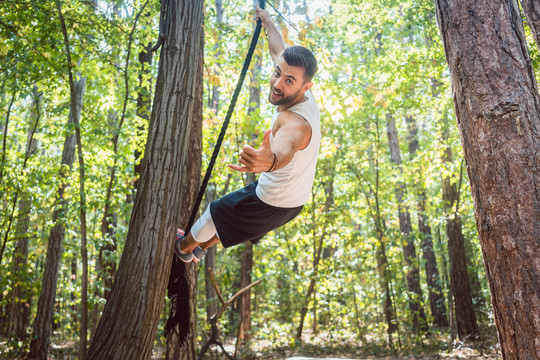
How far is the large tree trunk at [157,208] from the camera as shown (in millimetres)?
2270

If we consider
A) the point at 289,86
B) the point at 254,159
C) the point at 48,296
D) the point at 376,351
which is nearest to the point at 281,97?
the point at 289,86

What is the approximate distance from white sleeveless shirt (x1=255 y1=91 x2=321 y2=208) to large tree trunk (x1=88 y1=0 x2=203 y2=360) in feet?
1.82

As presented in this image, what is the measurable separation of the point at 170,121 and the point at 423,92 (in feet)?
25.1

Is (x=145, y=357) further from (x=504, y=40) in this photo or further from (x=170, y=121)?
(x=504, y=40)

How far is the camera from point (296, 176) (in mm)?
2549

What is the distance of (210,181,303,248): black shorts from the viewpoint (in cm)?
265

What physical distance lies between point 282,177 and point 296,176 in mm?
89

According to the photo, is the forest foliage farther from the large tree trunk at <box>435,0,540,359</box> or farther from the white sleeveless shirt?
the large tree trunk at <box>435,0,540,359</box>

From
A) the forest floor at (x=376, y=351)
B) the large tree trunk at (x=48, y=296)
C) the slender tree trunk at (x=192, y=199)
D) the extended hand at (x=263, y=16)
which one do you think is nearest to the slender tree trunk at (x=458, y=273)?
the forest floor at (x=376, y=351)

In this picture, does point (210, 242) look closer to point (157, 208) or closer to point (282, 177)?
point (157, 208)

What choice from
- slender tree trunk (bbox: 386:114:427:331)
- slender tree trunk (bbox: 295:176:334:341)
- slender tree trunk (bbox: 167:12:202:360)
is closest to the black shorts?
slender tree trunk (bbox: 167:12:202:360)

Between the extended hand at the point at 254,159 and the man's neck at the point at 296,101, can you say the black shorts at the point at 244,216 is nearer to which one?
the man's neck at the point at 296,101

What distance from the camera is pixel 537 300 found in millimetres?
1718

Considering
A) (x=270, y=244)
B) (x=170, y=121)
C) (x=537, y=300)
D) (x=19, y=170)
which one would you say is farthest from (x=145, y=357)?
(x=270, y=244)
